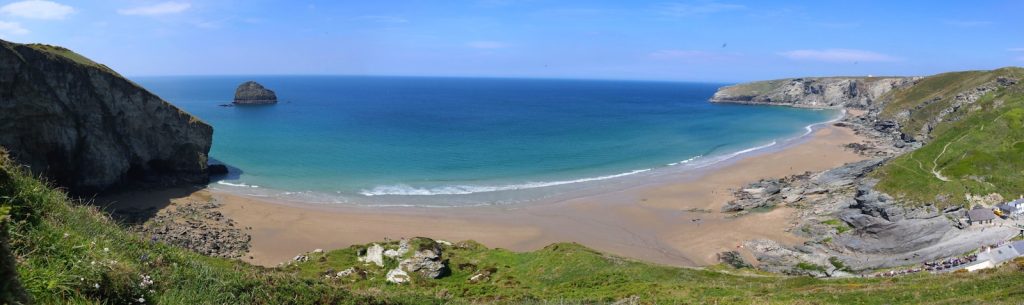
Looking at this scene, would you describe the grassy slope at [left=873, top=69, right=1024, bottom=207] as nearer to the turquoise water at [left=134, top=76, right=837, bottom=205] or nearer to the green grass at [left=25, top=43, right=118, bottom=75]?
the turquoise water at [left=134, top=76, right=837, bottom=205]

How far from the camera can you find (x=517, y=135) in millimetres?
106688

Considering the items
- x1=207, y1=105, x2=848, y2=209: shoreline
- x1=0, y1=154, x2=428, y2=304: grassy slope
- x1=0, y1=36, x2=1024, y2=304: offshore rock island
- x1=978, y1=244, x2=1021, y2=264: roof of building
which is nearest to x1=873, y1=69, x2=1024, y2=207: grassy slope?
x1=0, y1=36, x2=1024, y2=304: offshore rock island

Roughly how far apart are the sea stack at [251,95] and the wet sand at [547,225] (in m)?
115

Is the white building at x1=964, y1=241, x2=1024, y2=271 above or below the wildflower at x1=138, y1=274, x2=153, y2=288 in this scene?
below

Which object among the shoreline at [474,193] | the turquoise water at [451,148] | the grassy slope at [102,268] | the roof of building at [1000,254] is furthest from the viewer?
the turquoise water at [451,148]

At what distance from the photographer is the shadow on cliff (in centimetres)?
4734

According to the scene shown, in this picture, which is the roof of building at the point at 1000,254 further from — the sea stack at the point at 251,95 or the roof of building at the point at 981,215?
the sea stack at the point at 251,95

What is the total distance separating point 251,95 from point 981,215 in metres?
169

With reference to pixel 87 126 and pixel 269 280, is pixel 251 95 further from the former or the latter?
pixel 269 280

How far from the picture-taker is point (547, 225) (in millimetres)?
50906

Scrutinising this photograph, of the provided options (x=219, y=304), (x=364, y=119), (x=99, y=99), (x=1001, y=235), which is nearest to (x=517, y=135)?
(x=364, y=119)

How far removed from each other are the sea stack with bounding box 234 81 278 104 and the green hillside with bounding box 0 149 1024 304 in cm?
14520

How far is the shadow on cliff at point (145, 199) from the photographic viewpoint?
47344mm

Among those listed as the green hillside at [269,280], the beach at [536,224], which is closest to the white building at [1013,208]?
the beach at [536,224]
